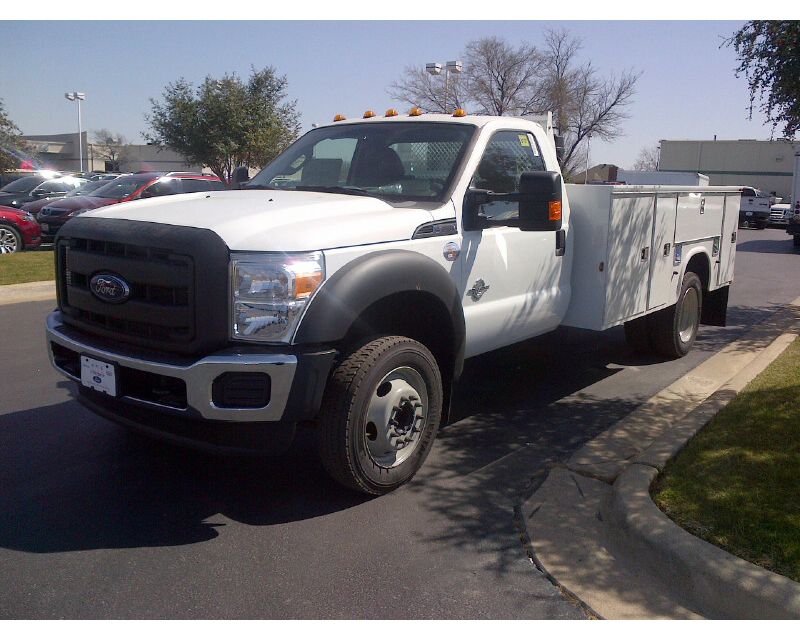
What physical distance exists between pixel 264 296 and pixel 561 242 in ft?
8.72

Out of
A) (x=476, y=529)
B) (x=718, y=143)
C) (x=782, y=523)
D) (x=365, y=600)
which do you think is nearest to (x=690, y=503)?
(x=782, y=523)

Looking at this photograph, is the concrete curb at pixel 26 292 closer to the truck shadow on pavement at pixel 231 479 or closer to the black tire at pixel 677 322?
the truck shadow on pavement at pixel 231 479

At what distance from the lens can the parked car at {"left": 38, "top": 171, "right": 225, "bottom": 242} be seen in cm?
1623

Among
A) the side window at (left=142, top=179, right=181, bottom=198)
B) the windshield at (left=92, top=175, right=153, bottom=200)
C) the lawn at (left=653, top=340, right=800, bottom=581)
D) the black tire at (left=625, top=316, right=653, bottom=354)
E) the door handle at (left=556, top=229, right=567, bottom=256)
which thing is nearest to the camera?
the lawn at (left=653, top=340, right=800, bottom=581)

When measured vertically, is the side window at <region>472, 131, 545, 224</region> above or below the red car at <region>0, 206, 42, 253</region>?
above

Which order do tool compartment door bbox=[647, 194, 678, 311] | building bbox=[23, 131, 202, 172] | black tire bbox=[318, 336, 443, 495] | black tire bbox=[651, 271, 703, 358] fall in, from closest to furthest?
black tire bbox=[318, 336, 443, 495]
tool compartment door bbox=[647, 194, 678, 311]
black tire bbox=[651, 271, 703, 358]
building bbox=[23, 131, 202, 172]

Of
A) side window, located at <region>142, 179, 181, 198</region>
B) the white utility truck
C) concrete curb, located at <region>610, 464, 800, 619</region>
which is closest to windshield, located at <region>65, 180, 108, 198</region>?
side window, located at <region>142, 179, 181, 198</region>

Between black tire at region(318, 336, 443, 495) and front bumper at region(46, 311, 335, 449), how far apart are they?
15 centimetres

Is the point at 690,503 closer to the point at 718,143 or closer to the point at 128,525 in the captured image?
the point at 128,525

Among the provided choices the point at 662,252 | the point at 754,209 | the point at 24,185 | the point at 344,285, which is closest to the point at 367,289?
the point at 344,285

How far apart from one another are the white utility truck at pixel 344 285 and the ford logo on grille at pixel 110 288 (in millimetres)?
12

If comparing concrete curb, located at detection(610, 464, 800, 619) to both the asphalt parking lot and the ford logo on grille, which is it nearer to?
the asphalt parking lot

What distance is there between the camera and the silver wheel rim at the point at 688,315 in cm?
734

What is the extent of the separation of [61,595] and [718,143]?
55471 millimetres
